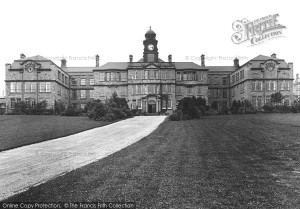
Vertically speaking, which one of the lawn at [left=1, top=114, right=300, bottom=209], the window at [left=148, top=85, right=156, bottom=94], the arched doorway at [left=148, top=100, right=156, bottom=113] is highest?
the window at [left=148, top=85, right=156, bottom=94]

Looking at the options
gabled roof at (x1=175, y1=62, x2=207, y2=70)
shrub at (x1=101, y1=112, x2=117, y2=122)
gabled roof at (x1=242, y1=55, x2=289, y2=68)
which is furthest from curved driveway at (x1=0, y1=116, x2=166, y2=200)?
gabled roof at (x1=242, y1=55, x2=289, y2=68)

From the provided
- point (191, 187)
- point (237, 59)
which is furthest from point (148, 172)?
point (237, 59)

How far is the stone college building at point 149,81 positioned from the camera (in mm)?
49094

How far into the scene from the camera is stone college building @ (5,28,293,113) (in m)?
49.1

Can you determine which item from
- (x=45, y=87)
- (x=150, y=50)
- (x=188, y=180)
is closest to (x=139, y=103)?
(x=150, y=50)

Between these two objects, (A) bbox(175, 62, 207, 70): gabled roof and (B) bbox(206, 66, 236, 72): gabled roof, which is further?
(B) bbox(206, 66, 236, 72): gabled roof

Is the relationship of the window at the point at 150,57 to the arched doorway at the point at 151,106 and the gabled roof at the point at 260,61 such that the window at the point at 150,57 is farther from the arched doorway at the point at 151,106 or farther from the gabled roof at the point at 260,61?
the gabled roof at the point at 260,61

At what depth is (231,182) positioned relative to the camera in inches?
250

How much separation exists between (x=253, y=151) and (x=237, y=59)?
2306 inches

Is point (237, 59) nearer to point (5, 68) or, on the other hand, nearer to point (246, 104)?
point (246, 104)

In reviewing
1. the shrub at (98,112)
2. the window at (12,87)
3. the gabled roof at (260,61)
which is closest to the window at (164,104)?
the gabled roof at (260,61)

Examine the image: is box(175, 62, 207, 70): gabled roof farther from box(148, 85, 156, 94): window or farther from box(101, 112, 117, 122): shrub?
box(101, 112, 117, 122): shrub

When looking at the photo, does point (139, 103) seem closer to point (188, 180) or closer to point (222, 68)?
point (222, 68)

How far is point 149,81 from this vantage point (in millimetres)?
51219
